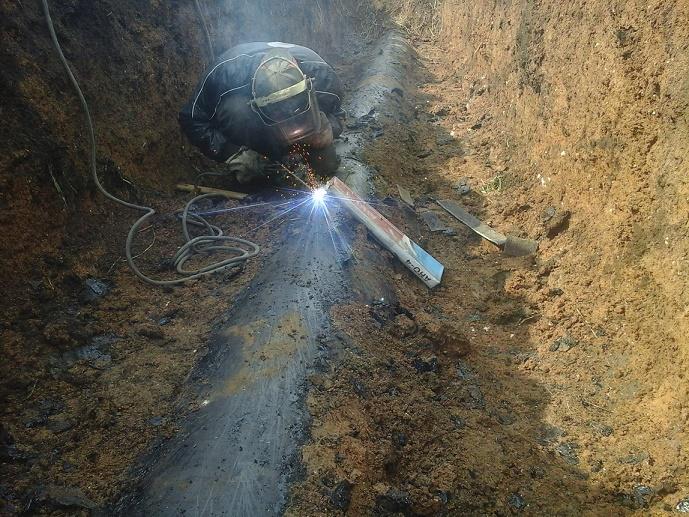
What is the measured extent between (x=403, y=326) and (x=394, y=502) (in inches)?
43.2

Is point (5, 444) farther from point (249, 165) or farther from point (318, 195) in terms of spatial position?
point (249, 165)

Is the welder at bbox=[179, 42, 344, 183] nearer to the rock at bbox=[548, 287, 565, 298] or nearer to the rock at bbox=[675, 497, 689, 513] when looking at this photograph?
the rock at bbox=[548, 287, 565, 298]

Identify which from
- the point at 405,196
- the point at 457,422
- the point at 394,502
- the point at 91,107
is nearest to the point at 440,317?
the point at 457,422

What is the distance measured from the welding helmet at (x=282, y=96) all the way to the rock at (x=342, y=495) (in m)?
2.53

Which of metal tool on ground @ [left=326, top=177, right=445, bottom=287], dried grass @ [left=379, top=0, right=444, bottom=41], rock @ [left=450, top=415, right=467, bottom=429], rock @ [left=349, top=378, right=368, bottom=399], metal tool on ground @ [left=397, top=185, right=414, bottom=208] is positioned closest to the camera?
rock @ [left=349, top=378, right=368, bottom=399]

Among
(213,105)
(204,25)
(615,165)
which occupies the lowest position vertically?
(615,165)

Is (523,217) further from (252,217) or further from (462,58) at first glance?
(462,58)

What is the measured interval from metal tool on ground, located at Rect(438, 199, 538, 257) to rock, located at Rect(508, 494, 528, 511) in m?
1.95

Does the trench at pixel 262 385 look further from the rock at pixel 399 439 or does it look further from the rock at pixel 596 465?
the rock at pixel 596 465

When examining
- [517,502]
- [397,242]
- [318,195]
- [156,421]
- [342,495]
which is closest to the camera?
[342,495]

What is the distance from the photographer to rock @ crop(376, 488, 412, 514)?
1855 mm

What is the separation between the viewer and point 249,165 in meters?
3.90

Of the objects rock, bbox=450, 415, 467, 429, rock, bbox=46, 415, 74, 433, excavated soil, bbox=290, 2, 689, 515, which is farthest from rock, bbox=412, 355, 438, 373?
rock, bbox=46, 415, 74, 433

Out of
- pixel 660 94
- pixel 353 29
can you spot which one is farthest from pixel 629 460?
pixel 353 29
